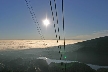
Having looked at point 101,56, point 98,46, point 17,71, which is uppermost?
point 98,46

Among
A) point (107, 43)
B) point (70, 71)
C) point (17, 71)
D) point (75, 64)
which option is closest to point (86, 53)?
point (107, 43)

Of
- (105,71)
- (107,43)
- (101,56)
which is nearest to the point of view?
(105,71)

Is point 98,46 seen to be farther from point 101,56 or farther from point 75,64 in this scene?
point 75,64

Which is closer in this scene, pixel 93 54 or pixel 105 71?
pixel 105 71

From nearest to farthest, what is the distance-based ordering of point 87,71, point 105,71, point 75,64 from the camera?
point 105,71 < point 87,71 < point 75,64

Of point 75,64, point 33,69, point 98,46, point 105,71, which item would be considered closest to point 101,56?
point 98,46

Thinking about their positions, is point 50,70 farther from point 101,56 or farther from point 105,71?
point 101,56

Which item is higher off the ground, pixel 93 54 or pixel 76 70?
pixel 93 54

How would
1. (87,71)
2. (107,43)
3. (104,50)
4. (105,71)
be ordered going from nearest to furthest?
(105,71), (87,71), (104,50), (107,43)

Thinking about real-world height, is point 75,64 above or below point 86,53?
below
